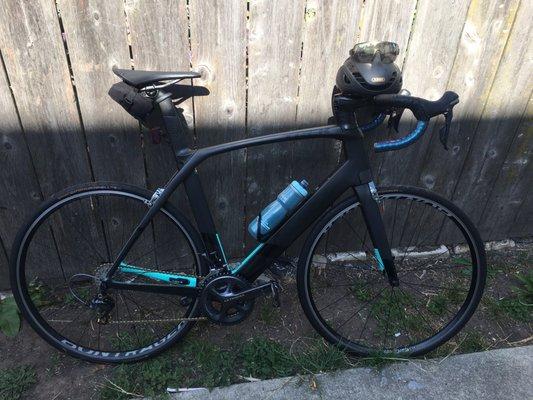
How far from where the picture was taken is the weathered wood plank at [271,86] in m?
2.07

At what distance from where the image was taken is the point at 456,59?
2.33 metres

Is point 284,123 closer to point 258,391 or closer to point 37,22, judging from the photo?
point 37,22

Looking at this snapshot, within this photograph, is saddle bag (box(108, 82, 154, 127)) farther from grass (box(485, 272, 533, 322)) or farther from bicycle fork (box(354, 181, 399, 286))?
grass (box(485, 272, 533, 322))

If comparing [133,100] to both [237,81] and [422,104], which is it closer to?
[237,81]

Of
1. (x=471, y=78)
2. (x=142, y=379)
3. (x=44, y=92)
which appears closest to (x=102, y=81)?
(x=44, y=92)

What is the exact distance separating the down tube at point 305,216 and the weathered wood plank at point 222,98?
49 cm

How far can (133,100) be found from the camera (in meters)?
1.92

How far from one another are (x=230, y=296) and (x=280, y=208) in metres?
0.55

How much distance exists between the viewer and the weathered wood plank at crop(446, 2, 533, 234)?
2.36m

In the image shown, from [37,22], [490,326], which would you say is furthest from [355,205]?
[37,22]

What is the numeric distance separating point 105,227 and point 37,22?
1.17 m

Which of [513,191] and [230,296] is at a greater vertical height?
[513,191]

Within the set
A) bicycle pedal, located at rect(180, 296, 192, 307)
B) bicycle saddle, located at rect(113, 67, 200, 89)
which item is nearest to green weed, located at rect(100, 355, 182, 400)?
bicycle pedal, located at rect(180, 296, 192, 307)

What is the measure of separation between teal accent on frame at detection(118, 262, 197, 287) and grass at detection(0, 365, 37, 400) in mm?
762
